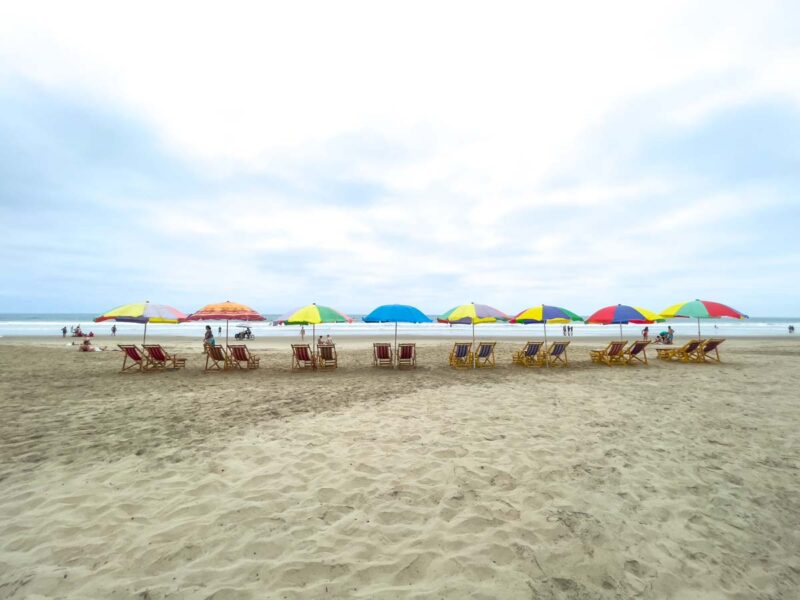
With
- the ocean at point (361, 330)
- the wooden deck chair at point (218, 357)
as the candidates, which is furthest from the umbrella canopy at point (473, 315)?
the ocean at point (361, 330)

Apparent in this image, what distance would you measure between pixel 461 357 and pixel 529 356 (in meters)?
2.32

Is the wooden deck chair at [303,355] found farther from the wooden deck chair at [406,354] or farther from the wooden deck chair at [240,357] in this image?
the wooden deck chair at [406,354]

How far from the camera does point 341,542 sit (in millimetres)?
2928

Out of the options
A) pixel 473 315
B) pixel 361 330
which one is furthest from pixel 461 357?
pixel 361 330

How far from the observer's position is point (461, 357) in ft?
41.4

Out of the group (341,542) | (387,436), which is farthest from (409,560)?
(387,436)

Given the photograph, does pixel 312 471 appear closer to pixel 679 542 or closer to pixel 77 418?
pixel 679 542

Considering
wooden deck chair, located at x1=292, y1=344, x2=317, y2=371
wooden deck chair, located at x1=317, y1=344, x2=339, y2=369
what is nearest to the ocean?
wooden deck chair, located at x1=317, y1=344, x2=339, y2=369

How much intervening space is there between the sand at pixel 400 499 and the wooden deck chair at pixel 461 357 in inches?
208

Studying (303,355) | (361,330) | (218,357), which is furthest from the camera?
(361,330)

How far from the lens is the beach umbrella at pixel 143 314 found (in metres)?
11.1

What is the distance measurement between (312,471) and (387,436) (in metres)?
1.39

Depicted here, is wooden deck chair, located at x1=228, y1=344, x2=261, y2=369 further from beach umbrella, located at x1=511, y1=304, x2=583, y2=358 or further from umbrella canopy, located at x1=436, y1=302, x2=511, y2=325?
beach umbrella, located at x1=511, y1=304, x2=583, y2=358

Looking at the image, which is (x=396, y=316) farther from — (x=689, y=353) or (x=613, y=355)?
(x=689, y=353)
